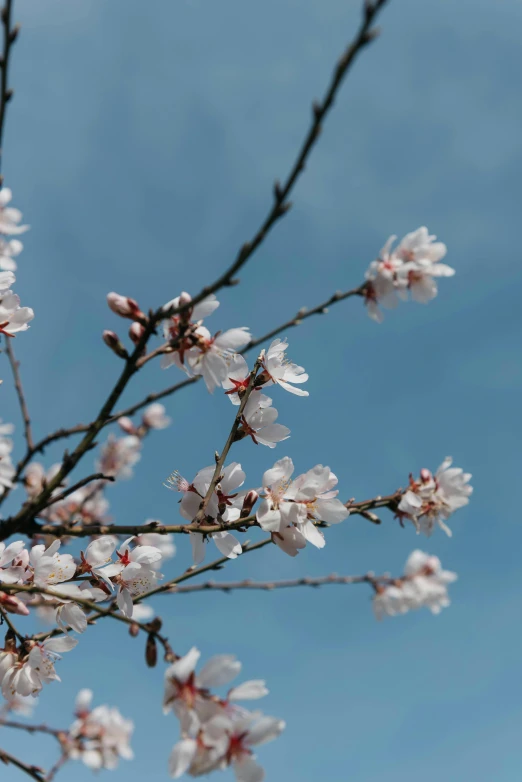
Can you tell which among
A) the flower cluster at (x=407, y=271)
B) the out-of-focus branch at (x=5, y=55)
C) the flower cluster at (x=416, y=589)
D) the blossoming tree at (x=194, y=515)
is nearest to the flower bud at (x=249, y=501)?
the blossoming tree at (x=194, y=515)

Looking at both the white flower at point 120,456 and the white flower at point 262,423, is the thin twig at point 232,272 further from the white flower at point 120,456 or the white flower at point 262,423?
the white flower at point 120,456

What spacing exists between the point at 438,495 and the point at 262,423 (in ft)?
3.73

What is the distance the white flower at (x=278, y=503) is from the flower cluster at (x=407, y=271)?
1.50 m

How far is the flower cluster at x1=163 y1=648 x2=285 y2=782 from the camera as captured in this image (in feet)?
4.25

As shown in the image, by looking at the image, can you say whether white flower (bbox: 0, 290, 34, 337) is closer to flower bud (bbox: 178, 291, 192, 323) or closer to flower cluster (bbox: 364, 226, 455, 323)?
flower bud (bbox: 178, 291, 192, 323)

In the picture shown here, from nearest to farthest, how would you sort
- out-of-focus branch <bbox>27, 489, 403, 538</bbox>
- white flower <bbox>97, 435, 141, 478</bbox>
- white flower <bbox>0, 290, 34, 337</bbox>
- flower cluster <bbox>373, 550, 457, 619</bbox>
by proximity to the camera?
out-of-focus branch <bbox>27, 489, 403, 538</bbox>, white flower <bbox>0, 290, 34, 337</bbox>, flower cluster <bbox>373, 550, 457, 619</bbox>, white flower <bbox>97, 435, 141, 478</bbox>

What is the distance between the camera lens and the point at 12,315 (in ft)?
6.60

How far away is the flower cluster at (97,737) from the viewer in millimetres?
4688

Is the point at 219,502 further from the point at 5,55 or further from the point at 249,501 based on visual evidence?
the point at 5,55

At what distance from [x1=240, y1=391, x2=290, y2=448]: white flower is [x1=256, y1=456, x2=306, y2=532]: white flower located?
Result: 0.40 ft

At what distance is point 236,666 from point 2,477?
1089mm

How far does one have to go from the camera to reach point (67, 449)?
1654 mm

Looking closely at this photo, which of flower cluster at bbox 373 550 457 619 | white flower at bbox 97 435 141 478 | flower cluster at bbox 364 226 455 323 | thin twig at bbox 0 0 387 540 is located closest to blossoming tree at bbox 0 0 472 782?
thin twig at bbox 0 0 387 540

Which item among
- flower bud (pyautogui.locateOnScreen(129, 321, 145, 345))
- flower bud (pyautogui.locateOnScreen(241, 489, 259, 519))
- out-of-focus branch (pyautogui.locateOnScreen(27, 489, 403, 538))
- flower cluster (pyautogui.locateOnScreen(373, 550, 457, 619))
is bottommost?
out-of-focus branch (pyautogui.locateOnScreen(27, 489, 403, 538))
